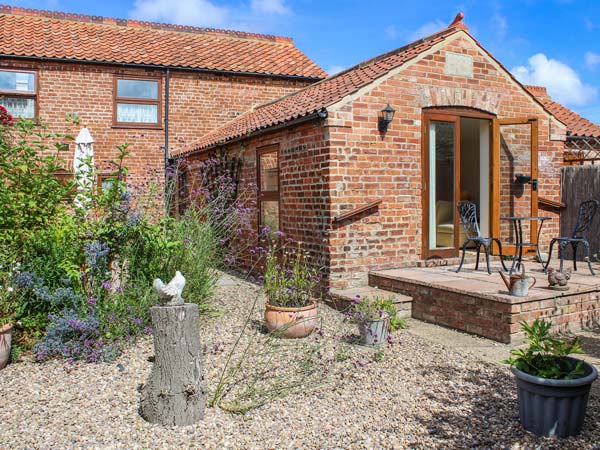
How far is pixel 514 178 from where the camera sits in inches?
344

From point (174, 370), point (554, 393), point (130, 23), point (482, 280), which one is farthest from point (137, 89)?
point (554, 393)

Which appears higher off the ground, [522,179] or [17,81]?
[17,81]

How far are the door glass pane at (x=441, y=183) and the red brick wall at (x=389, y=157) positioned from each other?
0.27 m

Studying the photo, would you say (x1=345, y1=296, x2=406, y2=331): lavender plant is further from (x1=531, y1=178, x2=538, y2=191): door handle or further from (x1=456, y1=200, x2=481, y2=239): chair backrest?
(x1=531, y1=178, x2=538, y2=191): door handle

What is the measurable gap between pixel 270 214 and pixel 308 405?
524 centimetres

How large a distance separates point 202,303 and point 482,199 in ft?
16.4

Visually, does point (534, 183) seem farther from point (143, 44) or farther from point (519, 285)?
point (143, 44)

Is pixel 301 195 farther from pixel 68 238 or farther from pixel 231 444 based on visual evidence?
pixel 231 444

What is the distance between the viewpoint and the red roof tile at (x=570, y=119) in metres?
11.3

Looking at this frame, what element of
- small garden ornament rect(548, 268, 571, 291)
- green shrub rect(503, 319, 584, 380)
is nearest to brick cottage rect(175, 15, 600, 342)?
small garden ornament rect(548, 268, 571, 291)

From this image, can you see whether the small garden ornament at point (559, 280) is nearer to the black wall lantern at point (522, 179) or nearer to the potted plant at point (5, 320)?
the black wall lantern at point (522, 179)

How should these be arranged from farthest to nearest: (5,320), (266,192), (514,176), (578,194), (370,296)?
(578,194) → (266,192) → (514,176) → (370,296) → (5,320)

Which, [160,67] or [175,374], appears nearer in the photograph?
[175,374]

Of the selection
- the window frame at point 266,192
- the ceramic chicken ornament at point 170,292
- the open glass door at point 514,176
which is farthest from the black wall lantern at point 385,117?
the ceramic chicken ornament at point 170,292
